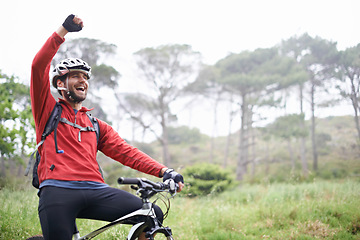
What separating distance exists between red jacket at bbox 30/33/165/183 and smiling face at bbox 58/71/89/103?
0.08 metres

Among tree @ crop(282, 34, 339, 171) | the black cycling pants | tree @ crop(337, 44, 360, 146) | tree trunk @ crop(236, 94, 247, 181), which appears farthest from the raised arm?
tree trunk @ crop(236, 94, 247, 181)

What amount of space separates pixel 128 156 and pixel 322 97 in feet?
50.8

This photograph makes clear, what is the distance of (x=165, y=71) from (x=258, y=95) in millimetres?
6721

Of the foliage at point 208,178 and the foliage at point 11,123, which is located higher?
the foliage at point 11,123

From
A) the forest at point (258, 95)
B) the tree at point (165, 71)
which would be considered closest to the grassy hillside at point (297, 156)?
the forest at point (258, 95)

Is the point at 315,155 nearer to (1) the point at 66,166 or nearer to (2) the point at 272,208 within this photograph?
(2) the point at 272,208

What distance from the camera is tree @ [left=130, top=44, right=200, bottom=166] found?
18734 millimetres

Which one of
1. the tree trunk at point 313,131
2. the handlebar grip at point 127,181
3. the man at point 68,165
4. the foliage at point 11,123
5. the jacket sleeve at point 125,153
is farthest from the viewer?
the tree trunk at point 313,131

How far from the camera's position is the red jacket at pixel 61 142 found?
186 cm

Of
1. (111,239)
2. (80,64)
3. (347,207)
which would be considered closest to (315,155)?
(347,207)

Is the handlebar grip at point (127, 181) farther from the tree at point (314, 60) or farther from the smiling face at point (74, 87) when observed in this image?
the tree at point (314, 60)

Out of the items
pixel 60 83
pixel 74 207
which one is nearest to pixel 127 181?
pixel 74 207

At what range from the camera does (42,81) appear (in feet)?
6.28

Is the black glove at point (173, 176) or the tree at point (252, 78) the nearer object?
the black glove at point (173, 176)
